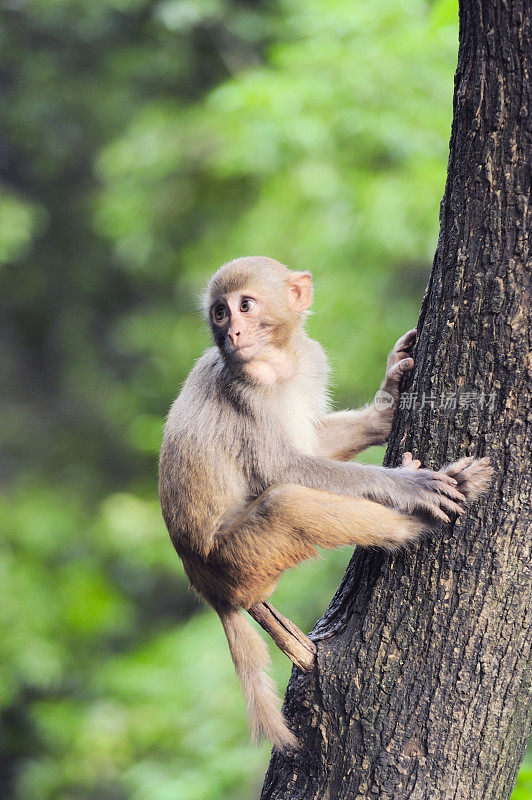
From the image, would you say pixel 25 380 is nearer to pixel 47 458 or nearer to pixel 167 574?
pixel 47 458

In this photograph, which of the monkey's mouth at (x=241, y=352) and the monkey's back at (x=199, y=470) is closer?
the monkey's back at (x=199, y=470)

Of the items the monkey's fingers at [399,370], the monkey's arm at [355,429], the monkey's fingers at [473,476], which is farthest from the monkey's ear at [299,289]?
the monkey's fingers at [473,476]

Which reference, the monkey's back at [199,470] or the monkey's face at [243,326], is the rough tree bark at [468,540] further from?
the monkey's face at [243,326]

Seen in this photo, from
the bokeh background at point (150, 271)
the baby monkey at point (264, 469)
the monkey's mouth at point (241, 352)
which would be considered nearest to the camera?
the baby monkey at point (264, 469)

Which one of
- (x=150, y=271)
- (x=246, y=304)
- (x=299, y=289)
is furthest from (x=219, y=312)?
(x=150, y=271)

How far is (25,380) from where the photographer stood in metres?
12.0

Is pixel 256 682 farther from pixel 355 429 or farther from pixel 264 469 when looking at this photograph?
pixel 355 429

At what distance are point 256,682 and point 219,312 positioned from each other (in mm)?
1575

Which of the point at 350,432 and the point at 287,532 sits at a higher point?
the point at 350,432

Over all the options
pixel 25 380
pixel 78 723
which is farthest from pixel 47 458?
pixel 78 723

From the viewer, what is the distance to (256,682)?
11.0 feet

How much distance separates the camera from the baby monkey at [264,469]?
3002 millimetres

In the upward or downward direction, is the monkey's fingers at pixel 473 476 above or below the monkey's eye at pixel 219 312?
below

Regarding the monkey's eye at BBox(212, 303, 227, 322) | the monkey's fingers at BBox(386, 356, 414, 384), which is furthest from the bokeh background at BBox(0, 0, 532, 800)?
the monkey's fingers at BBox(386, 356, 414, 384)
